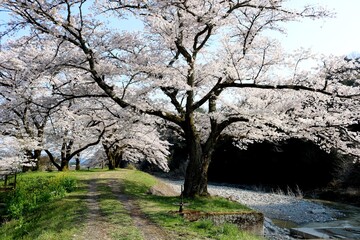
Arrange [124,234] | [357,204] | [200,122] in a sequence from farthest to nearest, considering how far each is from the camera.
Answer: [357,204] → [200,122] → [124,234]

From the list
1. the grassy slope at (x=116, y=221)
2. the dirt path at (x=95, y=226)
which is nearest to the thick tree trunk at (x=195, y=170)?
the grassy slope at (x=116, y=221)

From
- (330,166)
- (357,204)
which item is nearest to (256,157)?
(330,166)

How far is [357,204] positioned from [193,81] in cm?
1722

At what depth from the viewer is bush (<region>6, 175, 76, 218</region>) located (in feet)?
42.9

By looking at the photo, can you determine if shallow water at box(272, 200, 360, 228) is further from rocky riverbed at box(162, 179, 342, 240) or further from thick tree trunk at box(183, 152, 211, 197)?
thick tree trunk at box(183, 152, 211, 197)

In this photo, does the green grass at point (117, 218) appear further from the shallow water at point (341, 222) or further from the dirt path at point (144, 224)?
the shallow water at point (341, 222)

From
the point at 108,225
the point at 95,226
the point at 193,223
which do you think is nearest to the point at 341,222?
the point at 193,223

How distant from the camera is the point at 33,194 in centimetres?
1510

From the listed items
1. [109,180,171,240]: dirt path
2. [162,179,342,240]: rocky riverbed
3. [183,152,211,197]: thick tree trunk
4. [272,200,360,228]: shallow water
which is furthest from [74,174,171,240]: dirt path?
[272,200,360,228]: shallow water

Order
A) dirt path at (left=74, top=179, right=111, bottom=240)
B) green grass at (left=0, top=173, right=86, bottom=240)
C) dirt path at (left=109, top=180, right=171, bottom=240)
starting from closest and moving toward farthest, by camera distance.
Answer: dirt path at (left=74, top=179, right=111, bottom=240) < dirt path at (left=109, top=180, right=171, bottom=240) < green grass at (left=0, top=173, right=86, bottom=240)

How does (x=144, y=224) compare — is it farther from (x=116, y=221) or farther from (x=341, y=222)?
(x=341, y=222)

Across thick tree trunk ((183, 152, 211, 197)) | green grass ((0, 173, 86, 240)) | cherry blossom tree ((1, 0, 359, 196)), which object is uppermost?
cherry blossom tree ((1, 0, 359, 196))

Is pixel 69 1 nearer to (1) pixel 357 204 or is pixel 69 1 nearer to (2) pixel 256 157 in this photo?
(1) pixel 357 204

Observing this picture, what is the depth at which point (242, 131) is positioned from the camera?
15367 millimetres
